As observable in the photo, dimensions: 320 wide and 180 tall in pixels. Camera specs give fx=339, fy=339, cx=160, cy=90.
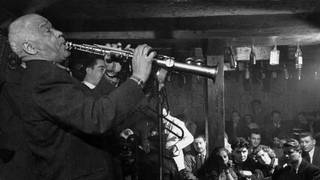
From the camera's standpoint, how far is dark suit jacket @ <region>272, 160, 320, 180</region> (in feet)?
22.1

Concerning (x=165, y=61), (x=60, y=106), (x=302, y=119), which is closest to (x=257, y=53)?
(x=302, y=119)

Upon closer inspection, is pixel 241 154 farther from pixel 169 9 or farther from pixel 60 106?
pixel 60 106

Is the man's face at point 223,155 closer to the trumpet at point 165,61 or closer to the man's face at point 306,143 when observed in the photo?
the man's face at point 306,143

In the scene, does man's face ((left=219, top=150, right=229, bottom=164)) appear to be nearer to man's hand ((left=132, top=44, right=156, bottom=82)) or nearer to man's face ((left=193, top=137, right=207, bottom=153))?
man's face ((left=193, top=137, right=207, bottom=153))

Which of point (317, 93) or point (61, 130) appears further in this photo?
point (317, 93)

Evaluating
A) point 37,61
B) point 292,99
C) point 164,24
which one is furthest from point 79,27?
point 292,99

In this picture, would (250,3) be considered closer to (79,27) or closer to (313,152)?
(79,27)

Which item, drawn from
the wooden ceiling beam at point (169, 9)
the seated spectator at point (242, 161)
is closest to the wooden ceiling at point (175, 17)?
the wooden ceiling beam at point (169, 9)

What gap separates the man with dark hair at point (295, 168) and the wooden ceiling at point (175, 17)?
2.30 meters

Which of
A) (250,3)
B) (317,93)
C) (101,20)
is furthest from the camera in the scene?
(317,93)

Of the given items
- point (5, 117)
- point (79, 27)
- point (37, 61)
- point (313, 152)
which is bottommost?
point (313, 152)

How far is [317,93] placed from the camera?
14891 mm

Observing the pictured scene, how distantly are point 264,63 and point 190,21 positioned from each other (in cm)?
800

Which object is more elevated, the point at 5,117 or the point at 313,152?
the point at 5,117
